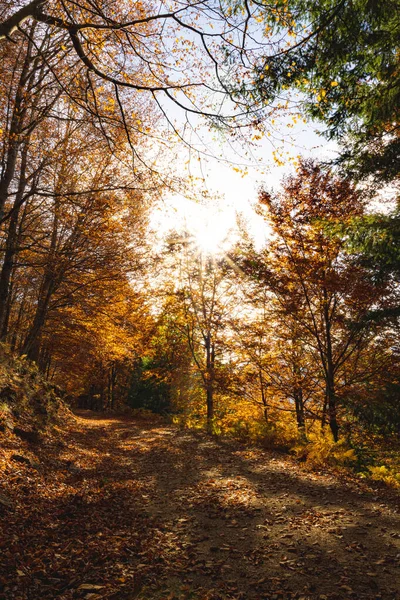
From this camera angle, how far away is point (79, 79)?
21.6 ft

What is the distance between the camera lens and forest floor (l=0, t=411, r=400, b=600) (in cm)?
342

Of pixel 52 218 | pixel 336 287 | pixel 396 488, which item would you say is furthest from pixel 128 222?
pixel 396 488

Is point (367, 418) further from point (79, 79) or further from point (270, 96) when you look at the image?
point (79, 79)

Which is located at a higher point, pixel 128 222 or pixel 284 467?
pixel 128 222

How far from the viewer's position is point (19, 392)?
9922mm

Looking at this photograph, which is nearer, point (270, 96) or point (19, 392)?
point (270, 96)

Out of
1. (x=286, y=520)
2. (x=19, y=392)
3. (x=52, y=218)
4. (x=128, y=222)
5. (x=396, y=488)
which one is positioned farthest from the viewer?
(x=52, y=218)

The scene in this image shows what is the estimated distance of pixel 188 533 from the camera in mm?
4812

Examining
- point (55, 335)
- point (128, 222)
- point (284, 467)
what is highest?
point (128, 222)

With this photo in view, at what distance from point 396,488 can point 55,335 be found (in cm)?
1432

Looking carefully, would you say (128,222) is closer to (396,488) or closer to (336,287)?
(336,287)

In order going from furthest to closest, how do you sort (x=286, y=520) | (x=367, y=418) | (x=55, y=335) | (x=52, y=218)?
(x=55, y=335), (x=52, y=218), (x=367, y=418), (x=286, y=520)

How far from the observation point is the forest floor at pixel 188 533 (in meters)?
3.42

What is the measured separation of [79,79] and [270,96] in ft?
12.7
